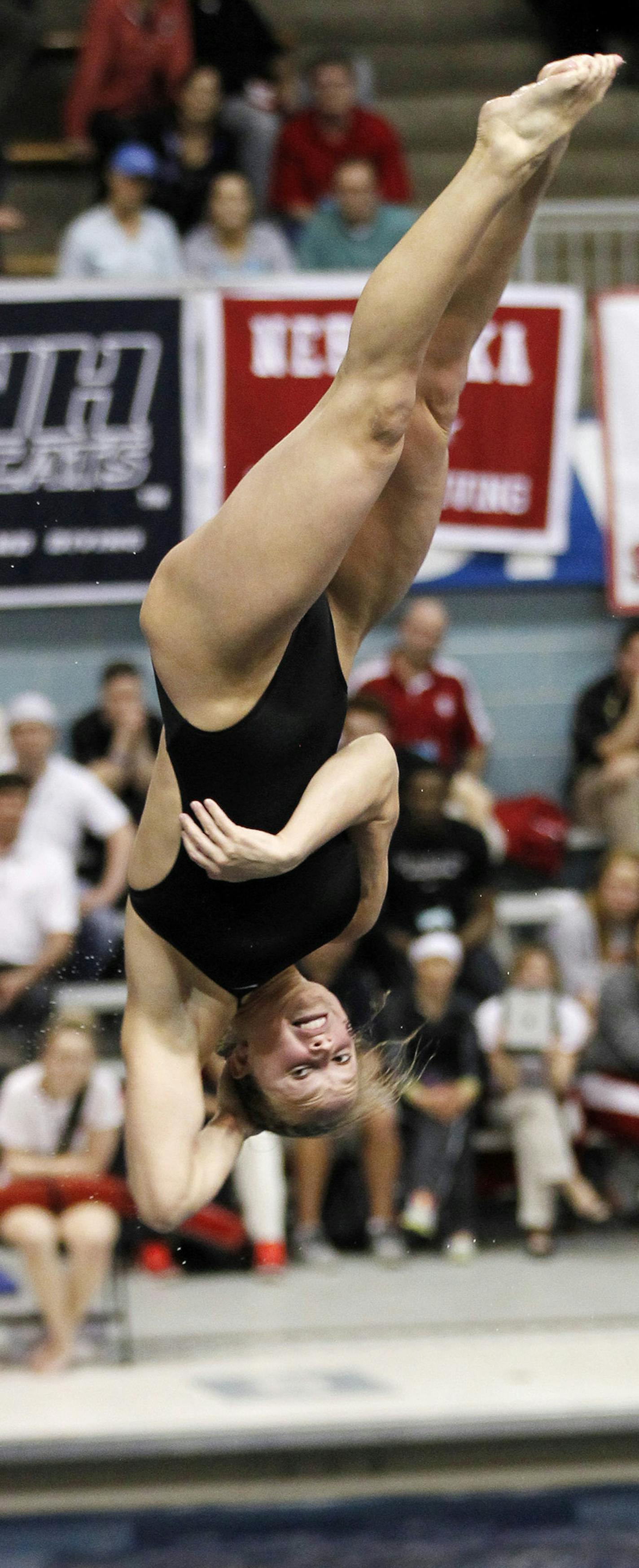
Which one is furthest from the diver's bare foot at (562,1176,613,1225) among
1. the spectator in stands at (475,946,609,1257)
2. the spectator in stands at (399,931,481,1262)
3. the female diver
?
the female diver

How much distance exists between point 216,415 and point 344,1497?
4.24 meters

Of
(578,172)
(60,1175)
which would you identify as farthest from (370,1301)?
(578,172)

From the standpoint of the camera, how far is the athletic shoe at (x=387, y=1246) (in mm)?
7781

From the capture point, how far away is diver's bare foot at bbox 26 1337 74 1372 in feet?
24.1

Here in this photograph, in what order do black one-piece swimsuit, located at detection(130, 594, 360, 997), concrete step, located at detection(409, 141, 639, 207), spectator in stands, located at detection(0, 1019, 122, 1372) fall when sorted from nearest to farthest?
black one-piece swimsuit, located at detection(130, 594, 360, 997) → spectator in stands, located at detection(0, 1019, 122, 1372) → concrete step, located at detection(409, 141, 639, 207)

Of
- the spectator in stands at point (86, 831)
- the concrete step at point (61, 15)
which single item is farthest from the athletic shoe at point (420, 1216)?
the concrete step at point (61, 15)

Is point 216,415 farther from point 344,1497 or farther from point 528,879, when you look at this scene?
point 344,1497

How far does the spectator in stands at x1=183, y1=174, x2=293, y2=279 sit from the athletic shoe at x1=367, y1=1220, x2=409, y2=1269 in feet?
13.2

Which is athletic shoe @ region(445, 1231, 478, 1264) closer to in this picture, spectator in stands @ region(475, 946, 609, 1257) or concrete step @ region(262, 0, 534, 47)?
spectator in stands @ region(475, 946, 609, 1257)

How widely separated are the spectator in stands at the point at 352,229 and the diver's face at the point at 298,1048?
17.5 feet

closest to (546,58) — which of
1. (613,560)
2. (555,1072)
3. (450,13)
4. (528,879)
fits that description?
(450,13)

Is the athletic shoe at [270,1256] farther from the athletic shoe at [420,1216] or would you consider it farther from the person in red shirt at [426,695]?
the person in red shirt at [426,695]

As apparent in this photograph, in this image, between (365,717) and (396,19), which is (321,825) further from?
(396,19)

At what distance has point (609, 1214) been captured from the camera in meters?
8.08
